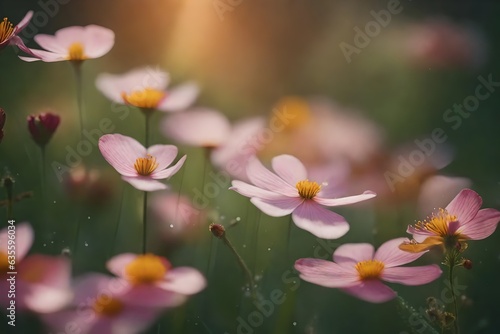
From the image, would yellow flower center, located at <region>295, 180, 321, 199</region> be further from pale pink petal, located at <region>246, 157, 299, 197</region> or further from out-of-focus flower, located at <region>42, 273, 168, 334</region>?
out-of-focus flower, located at <region>42, 273, 168, 334</region>

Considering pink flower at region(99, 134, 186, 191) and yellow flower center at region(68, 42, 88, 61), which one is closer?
pink flower at region(99, 134, 186, 191)

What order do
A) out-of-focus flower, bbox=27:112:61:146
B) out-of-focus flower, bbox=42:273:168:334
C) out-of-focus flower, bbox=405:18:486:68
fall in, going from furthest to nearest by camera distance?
out-of-focus flower, bbox=405:18:486:68 → out-of-focus flower, bbox=27:112:61:146 → out-of-focus flower, bbox=42:273:168:334

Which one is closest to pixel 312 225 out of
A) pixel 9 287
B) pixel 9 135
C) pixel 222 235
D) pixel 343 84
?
pixel 222 235

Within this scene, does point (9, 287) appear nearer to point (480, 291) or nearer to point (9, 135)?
point (9, 135)

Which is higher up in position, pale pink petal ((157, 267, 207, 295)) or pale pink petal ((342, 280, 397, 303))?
pale pink petal ((342, 280, 397, 303))

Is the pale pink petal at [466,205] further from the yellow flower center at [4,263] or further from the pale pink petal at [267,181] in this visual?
the yellow flower center at [4,263]

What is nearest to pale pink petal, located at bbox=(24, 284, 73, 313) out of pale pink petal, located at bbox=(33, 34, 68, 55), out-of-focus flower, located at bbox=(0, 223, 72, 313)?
out-of-focus flower, located at bbox=(0, 223, 72, 313)

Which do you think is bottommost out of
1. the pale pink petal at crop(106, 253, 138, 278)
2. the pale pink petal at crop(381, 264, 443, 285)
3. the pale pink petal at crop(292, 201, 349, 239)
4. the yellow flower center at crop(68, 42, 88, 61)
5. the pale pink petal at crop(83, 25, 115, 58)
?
the pale pink petal at crop(106, 253, 138, 278)

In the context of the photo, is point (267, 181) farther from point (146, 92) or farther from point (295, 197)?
point (146, 92)

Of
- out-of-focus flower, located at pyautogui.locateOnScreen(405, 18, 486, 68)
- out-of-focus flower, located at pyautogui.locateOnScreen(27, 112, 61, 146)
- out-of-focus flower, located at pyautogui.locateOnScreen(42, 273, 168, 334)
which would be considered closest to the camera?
out-of-focus flower, located at pyautogui.locateOnScreen(42, 273, 168, 334)
